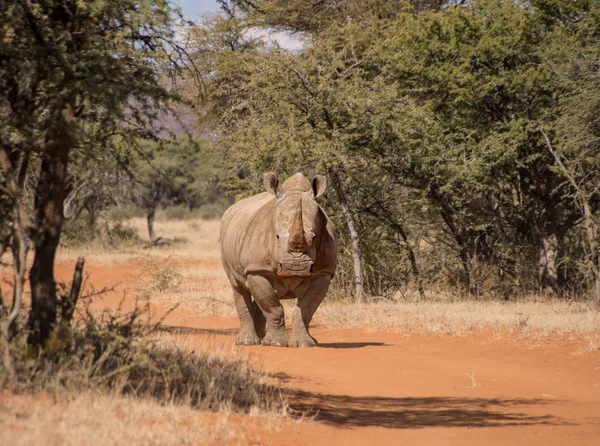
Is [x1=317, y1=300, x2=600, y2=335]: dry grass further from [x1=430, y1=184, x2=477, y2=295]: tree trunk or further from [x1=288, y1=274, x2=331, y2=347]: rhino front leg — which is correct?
[x1=288, y1=274, x2=331, y2=347]: rhino front leg

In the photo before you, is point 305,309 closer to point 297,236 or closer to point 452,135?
point 297,236

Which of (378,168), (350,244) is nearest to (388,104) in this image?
(378,168)

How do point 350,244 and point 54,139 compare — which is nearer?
point 54,139

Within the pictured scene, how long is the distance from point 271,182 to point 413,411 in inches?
180

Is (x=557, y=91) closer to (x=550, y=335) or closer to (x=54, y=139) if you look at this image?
(x=550, y=335)

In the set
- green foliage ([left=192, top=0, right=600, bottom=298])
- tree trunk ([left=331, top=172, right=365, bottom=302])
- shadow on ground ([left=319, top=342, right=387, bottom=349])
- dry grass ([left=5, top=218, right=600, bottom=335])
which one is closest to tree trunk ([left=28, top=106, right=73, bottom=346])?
shadow on ground ([left=319, top=342, right=387, bottom=349])

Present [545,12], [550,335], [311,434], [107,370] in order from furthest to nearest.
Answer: [545,12] → [550,335] → [107,370] → [311,434]

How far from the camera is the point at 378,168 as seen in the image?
61.5 feet

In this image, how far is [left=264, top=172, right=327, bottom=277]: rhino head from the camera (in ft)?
35.5

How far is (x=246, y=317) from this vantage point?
1242 centimetres

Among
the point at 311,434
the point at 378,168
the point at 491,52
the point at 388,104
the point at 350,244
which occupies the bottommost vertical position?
the point at 311,434

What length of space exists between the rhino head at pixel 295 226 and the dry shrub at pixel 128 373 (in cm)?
271

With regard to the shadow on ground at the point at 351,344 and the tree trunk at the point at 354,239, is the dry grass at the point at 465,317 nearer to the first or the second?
the tree trunk at the point at 354,239

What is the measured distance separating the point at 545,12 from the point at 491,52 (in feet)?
5.34
